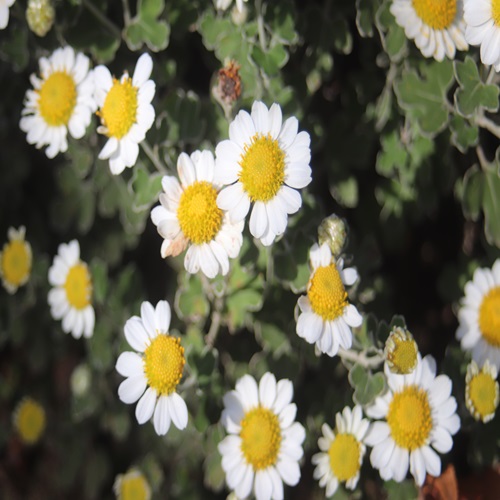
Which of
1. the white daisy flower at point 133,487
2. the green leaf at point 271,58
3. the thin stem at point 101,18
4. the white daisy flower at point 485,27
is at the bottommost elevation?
the white daisy flower at point 133,487

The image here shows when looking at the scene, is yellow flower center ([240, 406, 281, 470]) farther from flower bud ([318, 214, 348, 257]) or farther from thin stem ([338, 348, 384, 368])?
flower bud ([318, 214, 348, 257])

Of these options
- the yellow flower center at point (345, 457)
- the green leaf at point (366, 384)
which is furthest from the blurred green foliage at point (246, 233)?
the yellow flower center at point (345, 457)

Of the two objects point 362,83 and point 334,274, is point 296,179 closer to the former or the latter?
point 334,274

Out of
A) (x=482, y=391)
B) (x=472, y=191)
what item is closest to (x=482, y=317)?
(x=482, y=391)

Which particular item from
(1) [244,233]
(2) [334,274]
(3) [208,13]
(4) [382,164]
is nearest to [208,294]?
(1) [244,233]

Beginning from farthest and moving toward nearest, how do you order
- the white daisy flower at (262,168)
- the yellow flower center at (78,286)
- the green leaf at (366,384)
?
the yellow flower center at (78,286)
the green leaf at (366,384)
the white daisy flower at (262,168)

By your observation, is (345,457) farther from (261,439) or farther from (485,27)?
(485,27)

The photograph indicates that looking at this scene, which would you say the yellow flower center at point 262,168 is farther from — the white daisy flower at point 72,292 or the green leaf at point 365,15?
the white daisy flower at point 72,292
